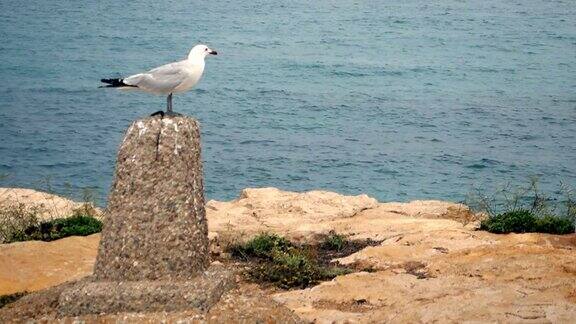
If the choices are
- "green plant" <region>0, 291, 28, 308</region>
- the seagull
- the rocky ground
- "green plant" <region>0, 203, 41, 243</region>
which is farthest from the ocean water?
the seagull

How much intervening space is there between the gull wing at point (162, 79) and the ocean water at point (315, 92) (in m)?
14.0

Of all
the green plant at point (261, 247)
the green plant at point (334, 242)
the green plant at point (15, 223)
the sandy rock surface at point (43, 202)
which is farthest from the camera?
the sandy rock surface at point (43, 202)

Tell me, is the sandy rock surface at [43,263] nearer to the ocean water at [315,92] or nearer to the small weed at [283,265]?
the small weed at [283,265]

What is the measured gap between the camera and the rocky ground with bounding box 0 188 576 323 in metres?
8.73

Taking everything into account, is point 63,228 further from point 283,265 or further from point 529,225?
point 529,225

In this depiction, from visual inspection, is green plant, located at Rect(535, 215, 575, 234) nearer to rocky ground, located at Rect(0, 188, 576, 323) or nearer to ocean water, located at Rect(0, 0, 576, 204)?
rocky ground, located at Rect(0, 188, 576, 323)

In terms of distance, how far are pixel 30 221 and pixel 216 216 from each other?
135 inches

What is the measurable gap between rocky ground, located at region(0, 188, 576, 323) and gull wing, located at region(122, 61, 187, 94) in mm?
2192

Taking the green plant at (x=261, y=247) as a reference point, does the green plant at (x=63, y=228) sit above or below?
below

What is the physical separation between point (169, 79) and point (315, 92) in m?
34.2

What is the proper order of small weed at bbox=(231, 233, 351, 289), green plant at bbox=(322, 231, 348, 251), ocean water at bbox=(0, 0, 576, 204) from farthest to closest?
ocean water at bbox=(0, 0, 576, 204) < green plant at bbox=(322, 231, 348, 251) < small weed at bbox=(231, 233, 351, 289)

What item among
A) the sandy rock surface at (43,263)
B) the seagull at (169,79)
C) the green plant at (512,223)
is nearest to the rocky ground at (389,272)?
the sandy rock surface at (43,263)

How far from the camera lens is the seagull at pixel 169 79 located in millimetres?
8719

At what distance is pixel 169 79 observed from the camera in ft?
28.6
